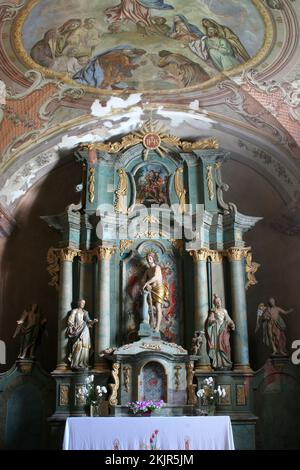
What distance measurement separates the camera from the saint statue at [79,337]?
13.2 m

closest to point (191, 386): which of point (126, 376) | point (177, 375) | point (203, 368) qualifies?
point (177, 375)

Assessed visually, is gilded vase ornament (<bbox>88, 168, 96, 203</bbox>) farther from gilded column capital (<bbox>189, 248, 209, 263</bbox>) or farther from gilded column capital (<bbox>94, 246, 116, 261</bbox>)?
gilded column capital (<bbox>189, 248, 209, 263</bbox>)

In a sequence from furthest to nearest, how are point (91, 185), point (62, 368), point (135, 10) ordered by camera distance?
point (91, 185), point (62, 368), point (135, 10)

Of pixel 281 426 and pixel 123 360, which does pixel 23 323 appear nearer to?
pixel 123 360

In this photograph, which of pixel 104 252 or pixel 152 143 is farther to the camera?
pixel 152 143

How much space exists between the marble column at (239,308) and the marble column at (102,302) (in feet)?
9.32

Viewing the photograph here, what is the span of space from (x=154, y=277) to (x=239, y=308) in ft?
6.76

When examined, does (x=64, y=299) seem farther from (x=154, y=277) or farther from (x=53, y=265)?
(x=154, y=277)

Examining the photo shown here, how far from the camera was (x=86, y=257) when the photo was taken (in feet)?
47.7

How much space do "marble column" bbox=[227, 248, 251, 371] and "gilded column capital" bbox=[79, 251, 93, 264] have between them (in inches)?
130

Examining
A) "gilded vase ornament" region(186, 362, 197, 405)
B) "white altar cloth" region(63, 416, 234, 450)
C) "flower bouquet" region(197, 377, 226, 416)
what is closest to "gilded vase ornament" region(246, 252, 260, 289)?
"gilded vase ornament" region(186, 362, 197, 405)

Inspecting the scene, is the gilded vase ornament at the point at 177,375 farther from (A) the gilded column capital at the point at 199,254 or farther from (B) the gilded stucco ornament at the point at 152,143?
(B) the gilded stucco ornament at the point at 152,143
